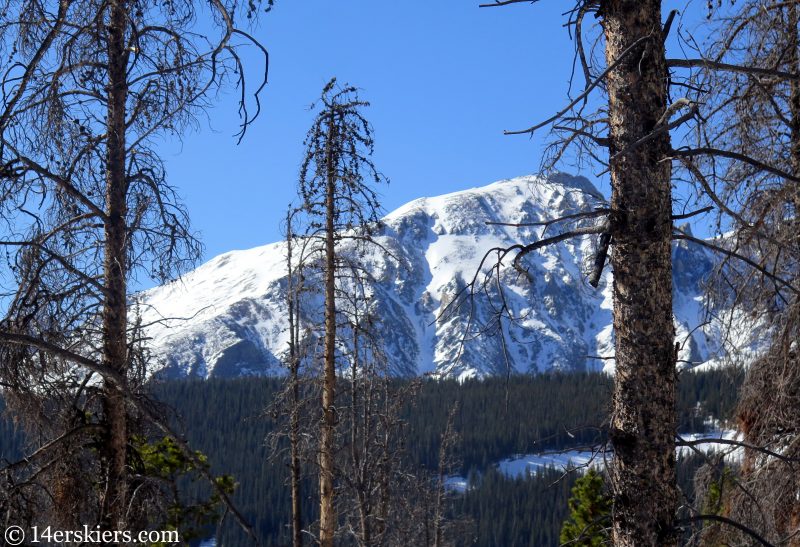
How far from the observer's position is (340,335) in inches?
508

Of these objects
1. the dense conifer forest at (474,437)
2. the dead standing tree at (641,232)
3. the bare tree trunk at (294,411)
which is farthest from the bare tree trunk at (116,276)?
the dense conifer forest at (474,437)

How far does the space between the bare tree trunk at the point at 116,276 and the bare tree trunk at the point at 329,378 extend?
5.38 meters

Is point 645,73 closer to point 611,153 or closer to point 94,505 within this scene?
point 611,153

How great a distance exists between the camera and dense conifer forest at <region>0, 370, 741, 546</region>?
279ft

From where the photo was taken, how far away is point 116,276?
668 centimetres

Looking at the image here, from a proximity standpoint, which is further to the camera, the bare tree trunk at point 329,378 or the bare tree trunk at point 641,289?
the bare tree trunk at point 329,378

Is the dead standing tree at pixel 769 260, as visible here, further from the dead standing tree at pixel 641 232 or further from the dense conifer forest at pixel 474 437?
the dense conifer forest at pixel 474 437

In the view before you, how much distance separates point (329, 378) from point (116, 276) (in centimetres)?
619

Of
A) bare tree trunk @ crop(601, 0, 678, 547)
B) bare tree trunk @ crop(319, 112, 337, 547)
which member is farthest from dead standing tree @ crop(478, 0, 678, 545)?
bare tree trunk @ crop(319, 112, 337, 547)

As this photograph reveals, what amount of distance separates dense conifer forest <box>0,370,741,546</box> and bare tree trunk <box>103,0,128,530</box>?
69748 millimetres

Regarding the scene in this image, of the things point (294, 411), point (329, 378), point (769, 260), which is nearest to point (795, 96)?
point (769, 260)

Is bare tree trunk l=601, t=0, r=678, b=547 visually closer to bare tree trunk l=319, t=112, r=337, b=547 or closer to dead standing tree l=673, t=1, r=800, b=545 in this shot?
dead standing tree l=673, t=1, r=800, b=545

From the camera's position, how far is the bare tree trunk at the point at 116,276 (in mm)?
6652

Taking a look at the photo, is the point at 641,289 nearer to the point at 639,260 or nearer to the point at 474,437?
the point at 639,260
